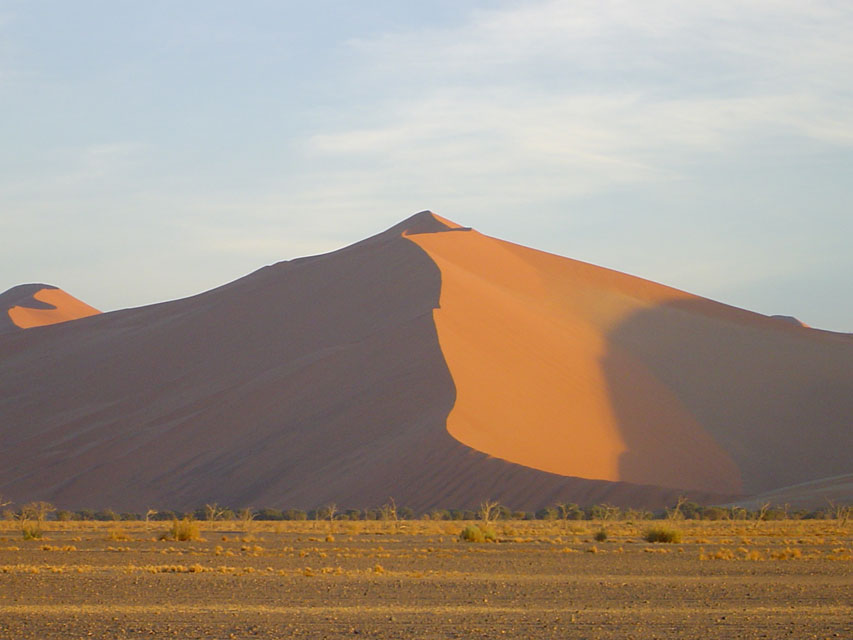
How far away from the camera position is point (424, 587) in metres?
14.9

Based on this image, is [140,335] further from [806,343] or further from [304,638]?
[304,638]

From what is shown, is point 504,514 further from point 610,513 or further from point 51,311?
point 51,311

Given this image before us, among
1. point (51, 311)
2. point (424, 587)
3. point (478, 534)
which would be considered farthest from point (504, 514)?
point (51, 311)

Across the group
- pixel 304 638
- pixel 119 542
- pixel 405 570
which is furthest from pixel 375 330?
pixel 304 638

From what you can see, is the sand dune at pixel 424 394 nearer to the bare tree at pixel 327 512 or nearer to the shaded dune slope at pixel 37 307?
the bare tree at pixel 327 512

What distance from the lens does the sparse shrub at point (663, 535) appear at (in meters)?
24.6

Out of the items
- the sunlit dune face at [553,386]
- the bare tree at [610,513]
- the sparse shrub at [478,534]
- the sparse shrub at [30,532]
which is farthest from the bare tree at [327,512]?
the sparse shrub at [478,534]

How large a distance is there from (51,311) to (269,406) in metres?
68.8

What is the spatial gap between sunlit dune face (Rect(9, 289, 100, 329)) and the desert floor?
8482 centimetres

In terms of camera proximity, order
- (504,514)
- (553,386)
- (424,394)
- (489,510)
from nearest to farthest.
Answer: (489,510) < (504,514) < (424,394) < (553,386)

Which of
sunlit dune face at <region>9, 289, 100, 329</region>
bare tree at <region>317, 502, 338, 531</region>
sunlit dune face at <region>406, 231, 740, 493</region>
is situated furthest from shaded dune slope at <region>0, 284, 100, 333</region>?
bare tree at <region>317, 502, 338, 531</region>

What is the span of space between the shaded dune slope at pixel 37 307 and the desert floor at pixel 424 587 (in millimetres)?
A: 84589

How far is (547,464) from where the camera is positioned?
44.2 metres

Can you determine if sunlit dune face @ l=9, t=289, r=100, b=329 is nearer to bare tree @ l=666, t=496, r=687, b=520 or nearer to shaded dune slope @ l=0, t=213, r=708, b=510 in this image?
shaded dune slope @ l=0, t=213, r=708, b=510
